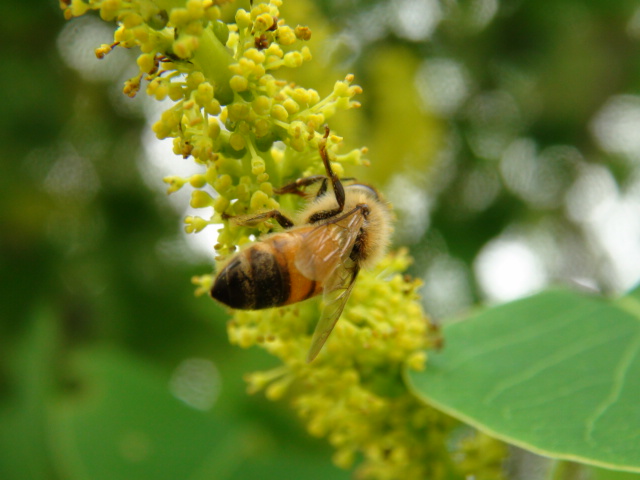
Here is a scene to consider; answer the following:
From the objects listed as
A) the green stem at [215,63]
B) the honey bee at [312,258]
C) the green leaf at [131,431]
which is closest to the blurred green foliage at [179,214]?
the green leaf at [131,431]

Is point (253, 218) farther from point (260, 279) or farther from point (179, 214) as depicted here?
point (179, 214)

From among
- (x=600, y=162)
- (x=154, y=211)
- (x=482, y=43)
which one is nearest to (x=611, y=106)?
(x=600, y=162)

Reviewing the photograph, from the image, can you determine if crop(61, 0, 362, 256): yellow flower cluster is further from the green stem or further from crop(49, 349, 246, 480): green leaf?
crop(49, 349, 246, 480): green leaf

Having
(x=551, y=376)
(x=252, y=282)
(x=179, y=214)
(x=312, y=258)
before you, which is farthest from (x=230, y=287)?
(x=179, y=214)

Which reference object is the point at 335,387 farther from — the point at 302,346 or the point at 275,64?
the point at 275,64

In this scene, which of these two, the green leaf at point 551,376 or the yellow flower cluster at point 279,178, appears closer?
the yellow flower cluster at point 279,178

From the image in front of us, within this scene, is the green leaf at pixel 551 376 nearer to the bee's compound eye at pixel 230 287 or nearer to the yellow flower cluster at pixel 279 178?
the yellow flower cluster at pixel 279 178
